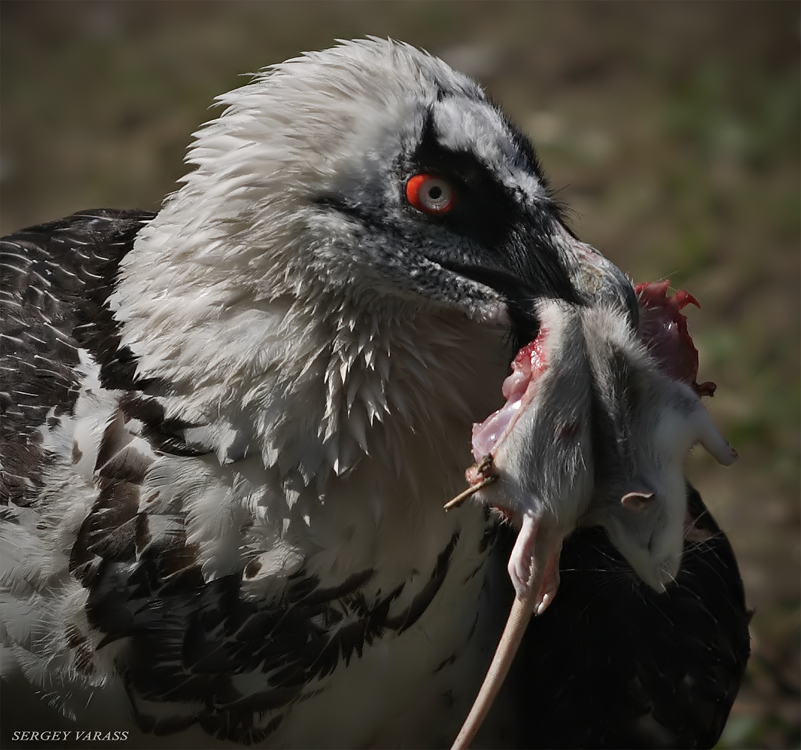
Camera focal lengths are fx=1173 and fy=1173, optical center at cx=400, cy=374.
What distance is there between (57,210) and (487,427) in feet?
12.7

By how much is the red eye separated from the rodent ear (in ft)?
1.78

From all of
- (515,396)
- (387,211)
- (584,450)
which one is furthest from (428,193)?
(584,450)

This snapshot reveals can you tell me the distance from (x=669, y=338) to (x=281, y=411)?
2.14ft

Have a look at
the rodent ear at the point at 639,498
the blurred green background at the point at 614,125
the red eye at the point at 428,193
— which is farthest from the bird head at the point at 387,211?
the blurred green background at the point at 614,125

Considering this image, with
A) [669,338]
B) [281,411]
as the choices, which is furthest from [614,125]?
[281,411]

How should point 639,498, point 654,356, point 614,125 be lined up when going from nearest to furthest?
point 639,498 < point 654,356 < point 614,125

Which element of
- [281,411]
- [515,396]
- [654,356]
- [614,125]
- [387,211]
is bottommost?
[281,411]

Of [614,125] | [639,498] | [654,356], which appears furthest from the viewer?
[614,125]

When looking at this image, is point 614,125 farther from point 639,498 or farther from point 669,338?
point 639,498

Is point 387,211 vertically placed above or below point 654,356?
above

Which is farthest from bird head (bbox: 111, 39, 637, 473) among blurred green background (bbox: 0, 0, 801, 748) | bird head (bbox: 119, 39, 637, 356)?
blurred green background (bbox: 0, 0, 801, 748)

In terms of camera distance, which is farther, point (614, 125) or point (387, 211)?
point (614, 125)

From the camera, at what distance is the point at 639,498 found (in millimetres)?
1772

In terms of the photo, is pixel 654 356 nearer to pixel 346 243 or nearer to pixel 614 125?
pixel 346 243
